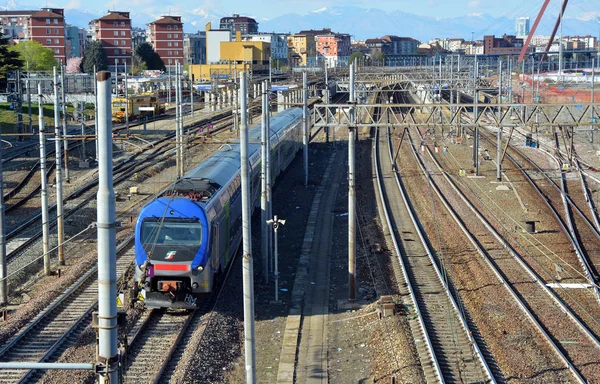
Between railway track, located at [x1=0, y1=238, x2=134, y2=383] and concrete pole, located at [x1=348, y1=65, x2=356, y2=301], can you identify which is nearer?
railway track, located at [x1=0, y1=238, x2=134, y2=383]

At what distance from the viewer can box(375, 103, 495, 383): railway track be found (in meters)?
12.2

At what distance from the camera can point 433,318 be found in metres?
14.8

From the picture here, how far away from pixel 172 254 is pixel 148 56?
3422 inches

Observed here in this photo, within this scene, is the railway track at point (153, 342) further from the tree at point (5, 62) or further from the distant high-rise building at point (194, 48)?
the distant high-rise building at point (194, 48)

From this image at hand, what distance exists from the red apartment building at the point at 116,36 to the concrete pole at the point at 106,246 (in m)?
88.9

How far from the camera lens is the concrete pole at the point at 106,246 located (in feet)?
19.6

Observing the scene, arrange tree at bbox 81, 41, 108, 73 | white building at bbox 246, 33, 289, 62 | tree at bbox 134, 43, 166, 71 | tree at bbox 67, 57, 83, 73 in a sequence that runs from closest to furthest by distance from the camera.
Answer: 1. tree at bbox 81, 41, 108, 73
2. tree at bbox 67, 57, 83, 73
3. tree at bbox 134, 43, 166, 71
4. white building at bbox 246, 33, 289, 62

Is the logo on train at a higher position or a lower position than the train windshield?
lower

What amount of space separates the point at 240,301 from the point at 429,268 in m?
5.01

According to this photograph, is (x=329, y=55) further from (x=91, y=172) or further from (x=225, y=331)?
(x=225, y=331)

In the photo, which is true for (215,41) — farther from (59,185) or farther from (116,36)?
(59,185)

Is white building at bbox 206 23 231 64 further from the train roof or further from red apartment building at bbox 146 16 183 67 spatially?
the train roof

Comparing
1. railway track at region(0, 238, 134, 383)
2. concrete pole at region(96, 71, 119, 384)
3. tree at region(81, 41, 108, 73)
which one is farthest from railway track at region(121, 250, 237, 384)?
tree at region(81, 41, 108, 73)

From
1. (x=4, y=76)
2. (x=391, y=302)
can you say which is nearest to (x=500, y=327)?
(x=391, y=302)
